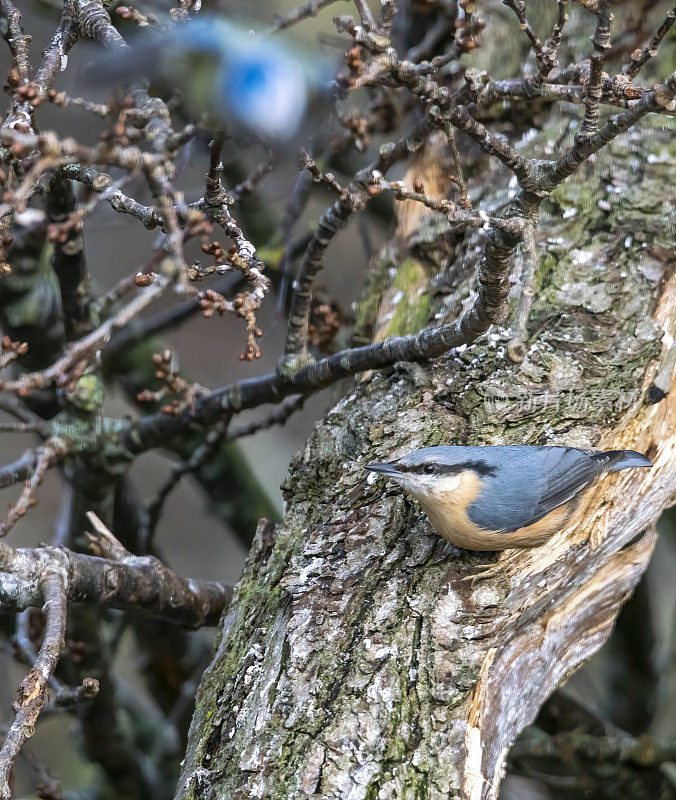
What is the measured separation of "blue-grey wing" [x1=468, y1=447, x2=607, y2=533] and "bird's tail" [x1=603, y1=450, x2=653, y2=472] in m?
0.05

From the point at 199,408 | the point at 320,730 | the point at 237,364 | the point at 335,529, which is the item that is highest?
the point at 237,364

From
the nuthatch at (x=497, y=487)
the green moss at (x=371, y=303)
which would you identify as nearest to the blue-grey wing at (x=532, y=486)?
the nuthatch at (x=497, y=487)

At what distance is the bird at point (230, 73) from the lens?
151 cm

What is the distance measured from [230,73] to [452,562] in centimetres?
120

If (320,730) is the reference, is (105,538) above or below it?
above

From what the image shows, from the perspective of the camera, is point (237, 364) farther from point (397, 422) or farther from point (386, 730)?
point (386, 730)

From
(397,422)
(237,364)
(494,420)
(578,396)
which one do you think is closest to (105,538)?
(397,422)

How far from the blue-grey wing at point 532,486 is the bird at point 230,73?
955mm

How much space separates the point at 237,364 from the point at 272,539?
324 cm

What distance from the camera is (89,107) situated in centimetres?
171

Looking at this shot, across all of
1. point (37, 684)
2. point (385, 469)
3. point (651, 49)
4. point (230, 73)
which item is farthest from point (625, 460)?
point (37, 684)

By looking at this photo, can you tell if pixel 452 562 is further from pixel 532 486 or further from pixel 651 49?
pixel 651 49

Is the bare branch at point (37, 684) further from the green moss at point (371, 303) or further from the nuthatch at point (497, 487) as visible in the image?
the green moss at point (371, 303)

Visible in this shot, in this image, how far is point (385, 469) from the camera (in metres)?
1.97
